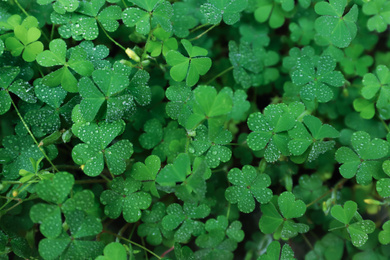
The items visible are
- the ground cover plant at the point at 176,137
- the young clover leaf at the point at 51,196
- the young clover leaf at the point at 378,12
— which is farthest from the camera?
the young clover leaf at the point at 378,12

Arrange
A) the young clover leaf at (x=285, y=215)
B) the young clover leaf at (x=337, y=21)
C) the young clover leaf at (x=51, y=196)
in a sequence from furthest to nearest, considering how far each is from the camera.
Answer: the young clover leaf at (x=337, y=21)
the young clover leaf at (x=285, y=215)
the young clover leaf at (x=51, y=196)

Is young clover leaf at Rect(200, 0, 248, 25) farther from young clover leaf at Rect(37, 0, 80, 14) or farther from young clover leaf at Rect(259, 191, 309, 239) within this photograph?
young clover leaf at Rect(259, 191, 309, 239)

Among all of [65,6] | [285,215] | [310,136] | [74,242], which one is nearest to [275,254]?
[285,215]

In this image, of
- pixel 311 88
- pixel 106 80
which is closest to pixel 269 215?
pixel 311 88

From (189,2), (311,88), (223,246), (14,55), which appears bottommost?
(223,246)

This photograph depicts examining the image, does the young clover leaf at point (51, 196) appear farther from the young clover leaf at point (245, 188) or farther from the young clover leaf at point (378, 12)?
the young clover leaf at point (378, 12)

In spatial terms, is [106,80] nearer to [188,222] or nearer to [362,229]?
[188,222]

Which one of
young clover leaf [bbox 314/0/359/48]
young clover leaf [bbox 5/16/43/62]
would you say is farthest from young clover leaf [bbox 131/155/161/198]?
young clover leaf [bbox 314/0/359/48]

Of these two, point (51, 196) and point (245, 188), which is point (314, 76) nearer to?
point (245, 188)

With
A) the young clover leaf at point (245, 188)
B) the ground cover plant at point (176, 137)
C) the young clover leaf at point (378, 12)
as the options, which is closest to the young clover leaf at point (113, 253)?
the ground cover plant at point (176, 137)
